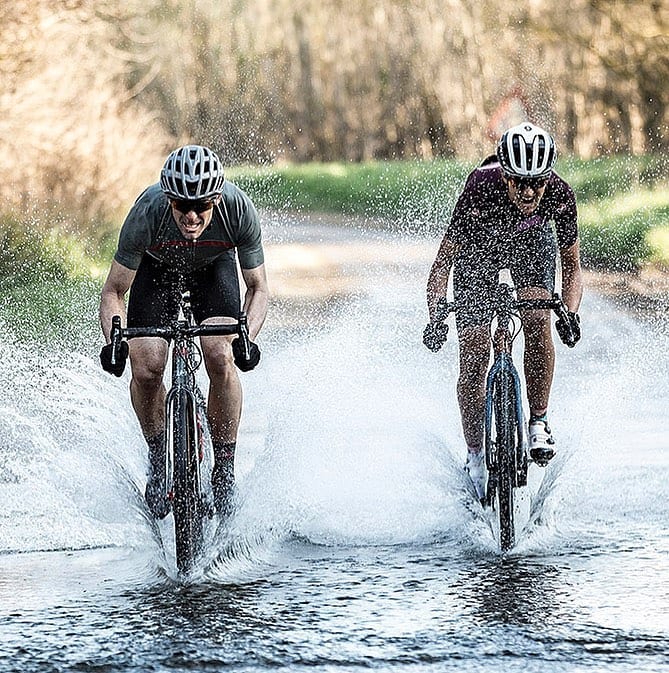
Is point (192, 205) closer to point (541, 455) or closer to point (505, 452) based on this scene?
point (505, 452)

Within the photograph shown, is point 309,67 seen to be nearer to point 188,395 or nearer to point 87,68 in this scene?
point 87,68

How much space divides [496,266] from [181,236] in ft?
4.93

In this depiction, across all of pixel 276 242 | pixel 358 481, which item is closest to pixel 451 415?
pixel 358 481

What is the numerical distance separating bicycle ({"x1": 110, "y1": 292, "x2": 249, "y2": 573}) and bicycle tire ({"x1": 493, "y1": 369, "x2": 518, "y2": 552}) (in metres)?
1.21

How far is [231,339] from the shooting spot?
7.00 meters

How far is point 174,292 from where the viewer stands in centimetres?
712

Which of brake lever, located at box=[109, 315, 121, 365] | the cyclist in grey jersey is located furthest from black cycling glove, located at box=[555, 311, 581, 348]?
brake lever, located at box=[109, 315, 121, 365]

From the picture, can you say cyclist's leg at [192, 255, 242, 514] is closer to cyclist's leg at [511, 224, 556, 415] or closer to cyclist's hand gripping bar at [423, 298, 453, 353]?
cyclist's hand gripping bar at [423, 298, 453, 353]

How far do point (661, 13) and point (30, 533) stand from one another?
72.4 ft

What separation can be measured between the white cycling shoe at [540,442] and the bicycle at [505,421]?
0.16ft

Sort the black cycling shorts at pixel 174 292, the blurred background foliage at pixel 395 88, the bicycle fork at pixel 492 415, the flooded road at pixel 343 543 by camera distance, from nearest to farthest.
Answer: the flooded road at pixel 343 543 → the bicycle fork at pixel 492 415 → the black cycling shorts at pixel 174 292 → the blurred background foliage at pixel 395 88

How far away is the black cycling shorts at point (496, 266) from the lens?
738 centimetres

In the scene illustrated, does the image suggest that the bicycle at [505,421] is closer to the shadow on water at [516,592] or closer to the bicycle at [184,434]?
the shadow on water at [516,592]

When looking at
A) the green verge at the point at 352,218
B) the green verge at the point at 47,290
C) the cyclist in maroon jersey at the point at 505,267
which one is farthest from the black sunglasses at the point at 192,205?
the green verge at the point at 352,218
